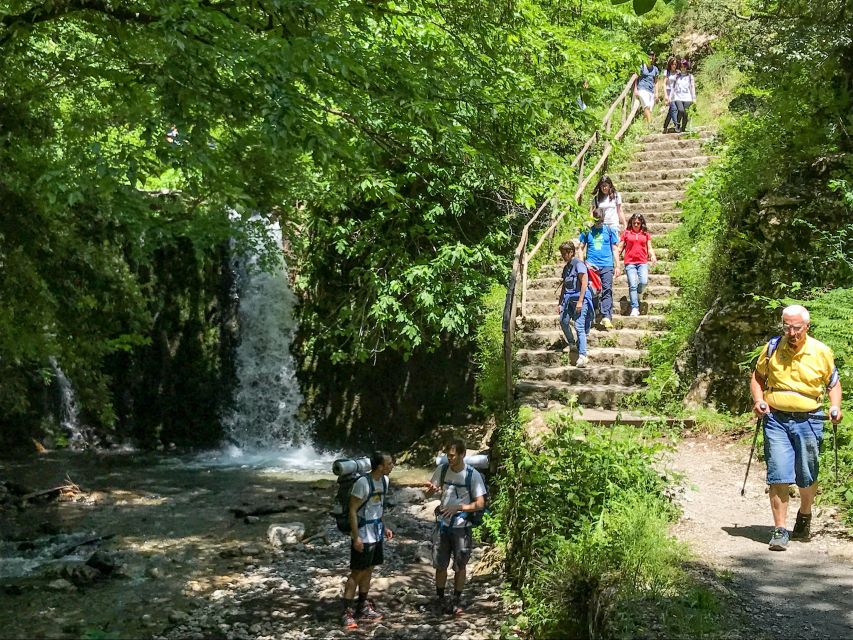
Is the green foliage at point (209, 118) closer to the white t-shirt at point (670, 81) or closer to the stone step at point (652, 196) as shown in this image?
the stone step at point (652, 196)

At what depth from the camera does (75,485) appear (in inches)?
536

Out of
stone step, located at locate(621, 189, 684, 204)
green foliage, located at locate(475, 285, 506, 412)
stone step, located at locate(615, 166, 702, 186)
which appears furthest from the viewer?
stone step, located at locate(615, 166, 702, 186)

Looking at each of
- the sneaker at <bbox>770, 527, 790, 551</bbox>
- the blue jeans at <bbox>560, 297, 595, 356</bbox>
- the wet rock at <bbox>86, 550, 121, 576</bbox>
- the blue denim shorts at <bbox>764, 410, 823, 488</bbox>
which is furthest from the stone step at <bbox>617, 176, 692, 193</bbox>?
the wet rock at <bbox>86, 550, 121, 576</bbox>

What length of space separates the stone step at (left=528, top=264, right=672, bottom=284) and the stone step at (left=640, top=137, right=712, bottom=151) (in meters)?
4.31

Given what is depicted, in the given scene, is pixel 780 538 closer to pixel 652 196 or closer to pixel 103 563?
pixel 103 563

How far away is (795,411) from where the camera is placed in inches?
248

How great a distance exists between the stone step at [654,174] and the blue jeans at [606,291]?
4276 mm

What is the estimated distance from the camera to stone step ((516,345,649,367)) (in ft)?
36.8

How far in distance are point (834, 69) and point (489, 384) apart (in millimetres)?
5982

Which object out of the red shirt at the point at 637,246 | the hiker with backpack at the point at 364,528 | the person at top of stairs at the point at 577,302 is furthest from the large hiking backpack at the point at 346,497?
the red shirt at the point at 637,246

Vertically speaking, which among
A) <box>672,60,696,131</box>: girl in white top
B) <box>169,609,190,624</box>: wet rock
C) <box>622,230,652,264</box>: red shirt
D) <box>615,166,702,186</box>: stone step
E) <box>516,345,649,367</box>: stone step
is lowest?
<box>169,609,190,624</box>: wet rock

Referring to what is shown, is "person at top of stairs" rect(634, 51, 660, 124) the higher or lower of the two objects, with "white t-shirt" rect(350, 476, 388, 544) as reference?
higher

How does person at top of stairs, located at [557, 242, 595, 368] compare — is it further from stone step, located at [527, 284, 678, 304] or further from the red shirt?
stone step, located at [527, 284, 678, 304]

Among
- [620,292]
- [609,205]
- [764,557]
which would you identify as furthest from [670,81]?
[764,557]
